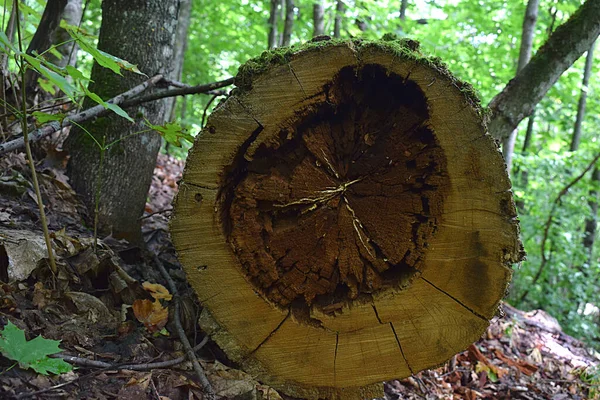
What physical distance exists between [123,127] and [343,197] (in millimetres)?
1661

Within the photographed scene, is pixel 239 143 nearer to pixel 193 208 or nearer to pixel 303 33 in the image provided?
pixel 193 208

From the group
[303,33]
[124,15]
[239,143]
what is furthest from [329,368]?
[303,33]

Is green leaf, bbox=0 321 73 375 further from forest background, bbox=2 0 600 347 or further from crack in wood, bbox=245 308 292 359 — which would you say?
forest background, bbox=2 0 600 347

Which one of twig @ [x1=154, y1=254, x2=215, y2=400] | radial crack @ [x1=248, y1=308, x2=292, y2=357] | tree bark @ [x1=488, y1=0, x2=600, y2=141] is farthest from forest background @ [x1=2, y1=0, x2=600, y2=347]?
radial crack @ [x1=248, y1=308, x2=292, y2=357]

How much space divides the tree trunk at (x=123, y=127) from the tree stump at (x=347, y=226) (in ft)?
3.75

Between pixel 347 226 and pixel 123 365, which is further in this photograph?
pixel 347 226

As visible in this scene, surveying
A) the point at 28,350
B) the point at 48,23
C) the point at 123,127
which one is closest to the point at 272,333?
the point at 28,350

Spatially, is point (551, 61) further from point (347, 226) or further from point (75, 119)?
point (75, 119)

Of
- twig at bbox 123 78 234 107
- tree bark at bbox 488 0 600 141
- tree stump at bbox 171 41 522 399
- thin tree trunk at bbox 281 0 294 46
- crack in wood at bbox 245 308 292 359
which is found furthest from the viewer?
thin tree trunk at bbox 281 0 294 46

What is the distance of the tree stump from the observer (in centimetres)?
198

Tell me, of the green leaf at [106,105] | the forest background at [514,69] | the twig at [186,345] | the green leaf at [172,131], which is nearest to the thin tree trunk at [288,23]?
the forest background at [514,69]

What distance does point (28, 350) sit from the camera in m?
1.52

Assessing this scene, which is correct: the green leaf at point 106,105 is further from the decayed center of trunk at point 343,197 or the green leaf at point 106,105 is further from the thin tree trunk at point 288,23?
the thin tree trunk at point 288,23

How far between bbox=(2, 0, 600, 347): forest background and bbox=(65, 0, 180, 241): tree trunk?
2.25 meters
